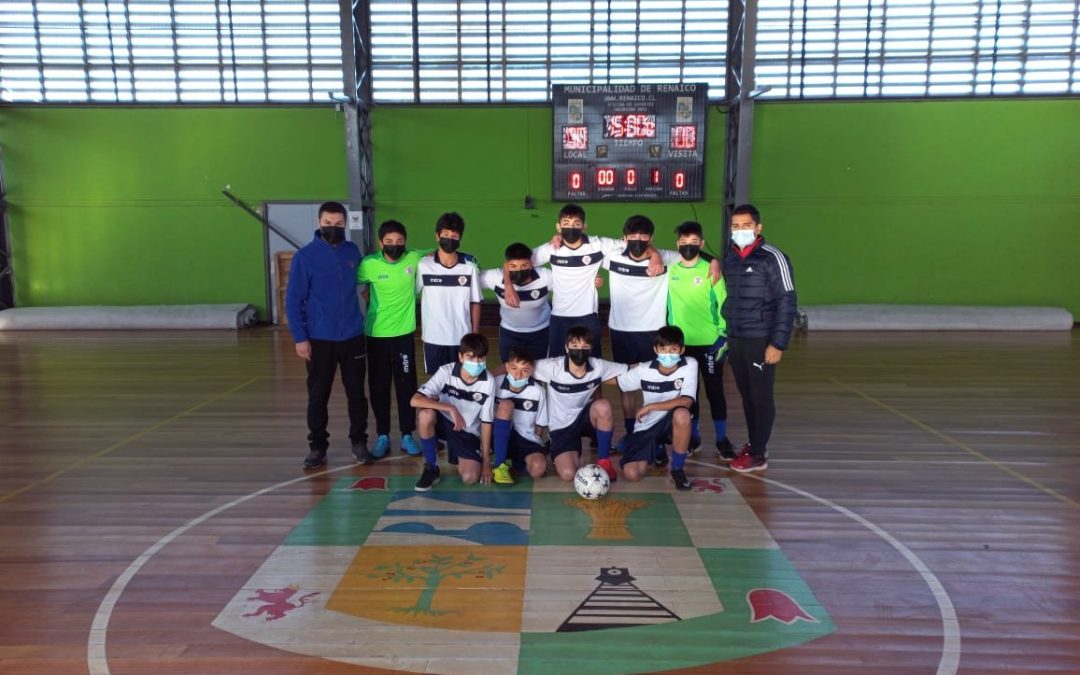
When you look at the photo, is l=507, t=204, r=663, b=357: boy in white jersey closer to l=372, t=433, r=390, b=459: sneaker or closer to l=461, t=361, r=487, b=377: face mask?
l=461, t=361, r=487, b=377: face mask

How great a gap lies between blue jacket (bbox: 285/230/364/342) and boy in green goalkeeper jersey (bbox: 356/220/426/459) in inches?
7.8

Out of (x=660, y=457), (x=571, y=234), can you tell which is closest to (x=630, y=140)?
(x=571, y=234)

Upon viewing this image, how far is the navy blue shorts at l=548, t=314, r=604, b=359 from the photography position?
4.80m

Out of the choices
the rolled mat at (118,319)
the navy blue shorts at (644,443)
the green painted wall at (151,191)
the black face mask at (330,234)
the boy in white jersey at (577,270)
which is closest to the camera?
the navy blue shorts at (644,443)

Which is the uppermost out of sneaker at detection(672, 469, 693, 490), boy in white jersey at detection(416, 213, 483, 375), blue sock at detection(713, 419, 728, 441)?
boy in white jersey at detection(416, 213, 483, 375)

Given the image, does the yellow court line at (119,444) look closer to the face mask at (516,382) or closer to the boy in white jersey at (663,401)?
the face mask at (516,382)

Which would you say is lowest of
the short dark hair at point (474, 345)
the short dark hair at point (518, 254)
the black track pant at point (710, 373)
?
the black track pant at point (710, 373)

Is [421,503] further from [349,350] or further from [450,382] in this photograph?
[349,350]

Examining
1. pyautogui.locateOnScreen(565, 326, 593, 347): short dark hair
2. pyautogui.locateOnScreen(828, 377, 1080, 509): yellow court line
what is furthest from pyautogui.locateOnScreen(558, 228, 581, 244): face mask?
pyautogui.locateOnScreen(828, 377, 1080, 509): yellow court line

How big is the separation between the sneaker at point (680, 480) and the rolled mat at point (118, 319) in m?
10.1

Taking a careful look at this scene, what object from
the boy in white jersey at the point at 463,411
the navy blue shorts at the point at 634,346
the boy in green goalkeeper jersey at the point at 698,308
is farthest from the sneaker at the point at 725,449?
the boy in white jersey at the point at 463,411

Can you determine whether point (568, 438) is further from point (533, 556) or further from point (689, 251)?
point (689, 251)

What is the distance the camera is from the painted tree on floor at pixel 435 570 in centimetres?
311

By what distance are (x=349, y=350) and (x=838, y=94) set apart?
36.7ft
